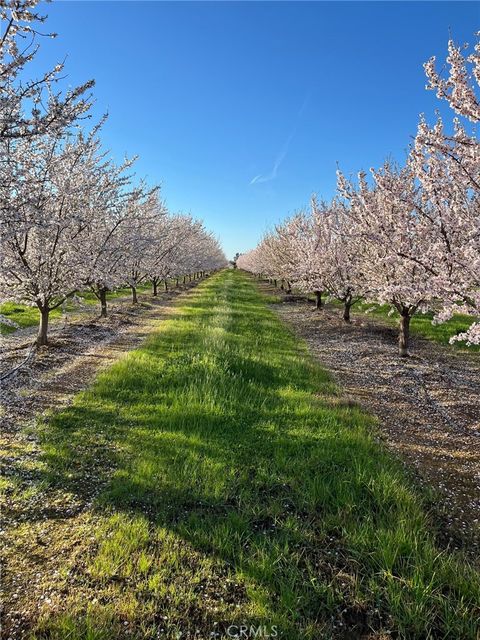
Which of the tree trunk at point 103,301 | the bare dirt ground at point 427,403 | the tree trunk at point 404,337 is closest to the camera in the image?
the bare dirt ground at point 427,403

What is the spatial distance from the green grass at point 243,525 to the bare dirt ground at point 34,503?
0.15 m

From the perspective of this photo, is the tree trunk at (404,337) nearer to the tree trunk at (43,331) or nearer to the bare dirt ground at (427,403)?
the bare dirt ground at (427,403)

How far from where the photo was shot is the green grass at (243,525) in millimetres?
3150

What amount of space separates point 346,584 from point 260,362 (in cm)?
691

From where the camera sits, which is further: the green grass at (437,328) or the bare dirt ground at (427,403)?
the green grass at (437,328)

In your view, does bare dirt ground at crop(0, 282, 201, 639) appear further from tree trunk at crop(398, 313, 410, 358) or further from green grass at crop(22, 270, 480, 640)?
tree trunk at crop(398, 313, 410, 358)

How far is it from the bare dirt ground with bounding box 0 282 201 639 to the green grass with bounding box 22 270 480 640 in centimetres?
15

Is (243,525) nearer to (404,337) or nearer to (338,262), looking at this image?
(404,337)

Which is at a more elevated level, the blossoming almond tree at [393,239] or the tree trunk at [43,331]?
the blossoming almond tree at [393,239]

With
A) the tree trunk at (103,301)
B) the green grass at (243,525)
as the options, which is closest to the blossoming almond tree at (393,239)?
the green grass at (243,525)

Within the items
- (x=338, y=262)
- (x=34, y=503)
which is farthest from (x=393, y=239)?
(x=338, y=262)

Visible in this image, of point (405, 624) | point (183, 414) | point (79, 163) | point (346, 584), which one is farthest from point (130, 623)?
point (79, 163)

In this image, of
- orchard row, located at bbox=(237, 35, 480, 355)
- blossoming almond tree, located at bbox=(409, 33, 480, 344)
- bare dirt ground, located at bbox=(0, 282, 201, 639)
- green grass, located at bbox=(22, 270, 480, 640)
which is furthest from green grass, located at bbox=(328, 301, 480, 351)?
bare dirt ground, located at bbox=(0, 282, 201, 639)

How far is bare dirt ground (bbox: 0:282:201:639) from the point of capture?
3283 millimetres
